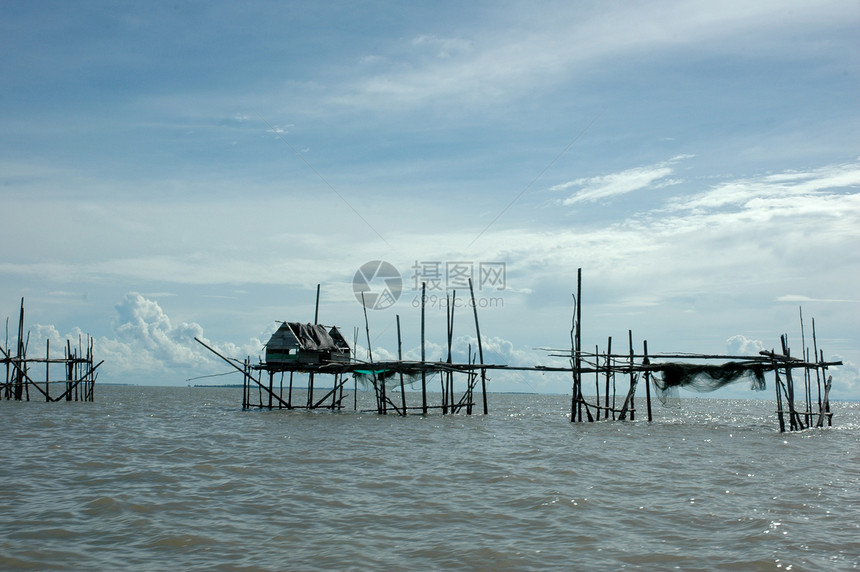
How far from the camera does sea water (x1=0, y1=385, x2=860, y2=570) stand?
8.62m

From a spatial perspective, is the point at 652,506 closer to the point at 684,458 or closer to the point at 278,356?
the point at 684,458

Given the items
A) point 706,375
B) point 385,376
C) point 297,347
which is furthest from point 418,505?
point 297,347

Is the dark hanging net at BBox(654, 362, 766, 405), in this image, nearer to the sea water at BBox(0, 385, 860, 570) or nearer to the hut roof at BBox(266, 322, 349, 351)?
the sea water at BBox(0, 385, 860, 570)

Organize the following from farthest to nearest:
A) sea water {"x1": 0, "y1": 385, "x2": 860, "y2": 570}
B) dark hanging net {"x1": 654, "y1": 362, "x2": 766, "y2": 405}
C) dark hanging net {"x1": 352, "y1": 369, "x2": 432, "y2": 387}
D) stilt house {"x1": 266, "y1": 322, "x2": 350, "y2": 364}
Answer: stilt house {"x1": 266, "y1": 322, "x2": 350, "y2": 364}
dark hanging net {"x1": 352, "y1": 369, "x2": 432, "y2": 387}
dark hanging net {"x1": 654, "y1": 362, "x2": 766, "y2": 405}
sea water {"x1": 0, "y1": 385, "x2": 860, "y2": 570}

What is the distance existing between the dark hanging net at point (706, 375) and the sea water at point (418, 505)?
3.95 m

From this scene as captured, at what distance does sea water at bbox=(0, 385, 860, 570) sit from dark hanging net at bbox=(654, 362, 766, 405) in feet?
13.0

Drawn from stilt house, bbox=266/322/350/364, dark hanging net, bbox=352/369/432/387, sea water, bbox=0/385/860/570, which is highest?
stilt house, bbox=266/322/350/364

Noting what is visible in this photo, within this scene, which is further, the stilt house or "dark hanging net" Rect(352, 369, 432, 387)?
the stilt house

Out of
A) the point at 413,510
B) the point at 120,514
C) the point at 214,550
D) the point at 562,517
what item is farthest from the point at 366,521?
the point at 120,514

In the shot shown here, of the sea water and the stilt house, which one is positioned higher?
the stilt house

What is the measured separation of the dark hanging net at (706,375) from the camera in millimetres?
23656

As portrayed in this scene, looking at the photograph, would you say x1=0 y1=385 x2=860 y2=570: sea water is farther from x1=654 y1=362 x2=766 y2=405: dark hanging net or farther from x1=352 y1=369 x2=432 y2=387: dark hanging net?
x1=352 y1=369 x2=432 y2=387: dark hanging net

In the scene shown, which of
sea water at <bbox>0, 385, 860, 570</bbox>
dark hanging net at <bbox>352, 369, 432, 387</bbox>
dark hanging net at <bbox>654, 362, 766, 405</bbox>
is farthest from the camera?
dark hanging net at <bbox>352, 369, 432, 387</bbox>

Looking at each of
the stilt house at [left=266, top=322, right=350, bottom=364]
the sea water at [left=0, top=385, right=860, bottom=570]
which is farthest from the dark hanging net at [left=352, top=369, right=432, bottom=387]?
the sea water at [left=0, top=385, right=860, bottom=570]
